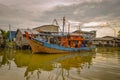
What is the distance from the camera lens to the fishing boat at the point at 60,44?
25688mm

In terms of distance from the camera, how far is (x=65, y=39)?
3080 centimetres

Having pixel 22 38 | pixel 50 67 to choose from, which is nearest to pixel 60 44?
pixel 22 38

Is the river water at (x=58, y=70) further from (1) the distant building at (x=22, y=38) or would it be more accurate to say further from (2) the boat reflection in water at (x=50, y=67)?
(1) the distant building at (x=22, y=38)

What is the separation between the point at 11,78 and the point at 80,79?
3783 millimetres

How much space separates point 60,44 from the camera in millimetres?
30453

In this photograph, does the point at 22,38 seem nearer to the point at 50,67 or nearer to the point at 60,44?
the point at 60,44

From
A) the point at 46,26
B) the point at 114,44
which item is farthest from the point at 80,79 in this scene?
the point at 114,44

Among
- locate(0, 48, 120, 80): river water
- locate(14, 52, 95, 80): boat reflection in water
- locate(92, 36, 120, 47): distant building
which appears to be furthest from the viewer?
locate(92, 36, 120, 47): distant building

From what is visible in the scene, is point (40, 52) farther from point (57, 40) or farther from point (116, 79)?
point (116, 79)

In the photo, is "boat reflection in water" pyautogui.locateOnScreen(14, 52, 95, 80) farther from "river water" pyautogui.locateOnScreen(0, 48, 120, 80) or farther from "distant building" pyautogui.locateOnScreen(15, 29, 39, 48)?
"distant building" pyautogui.locateOnScreen(15, 29, 39, 48)

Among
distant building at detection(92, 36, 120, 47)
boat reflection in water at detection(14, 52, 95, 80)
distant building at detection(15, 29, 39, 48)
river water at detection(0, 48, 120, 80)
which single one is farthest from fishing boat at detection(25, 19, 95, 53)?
distant building at detection(92, 36, 120, 47)

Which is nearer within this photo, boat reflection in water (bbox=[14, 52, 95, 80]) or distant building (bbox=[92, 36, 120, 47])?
boat reflection in water (bbox=[14, 52, 95, 80])

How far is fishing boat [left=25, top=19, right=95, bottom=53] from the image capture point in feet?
84.3

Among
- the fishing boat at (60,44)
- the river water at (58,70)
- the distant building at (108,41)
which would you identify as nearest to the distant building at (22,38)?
the fishing boat at (60,44)
